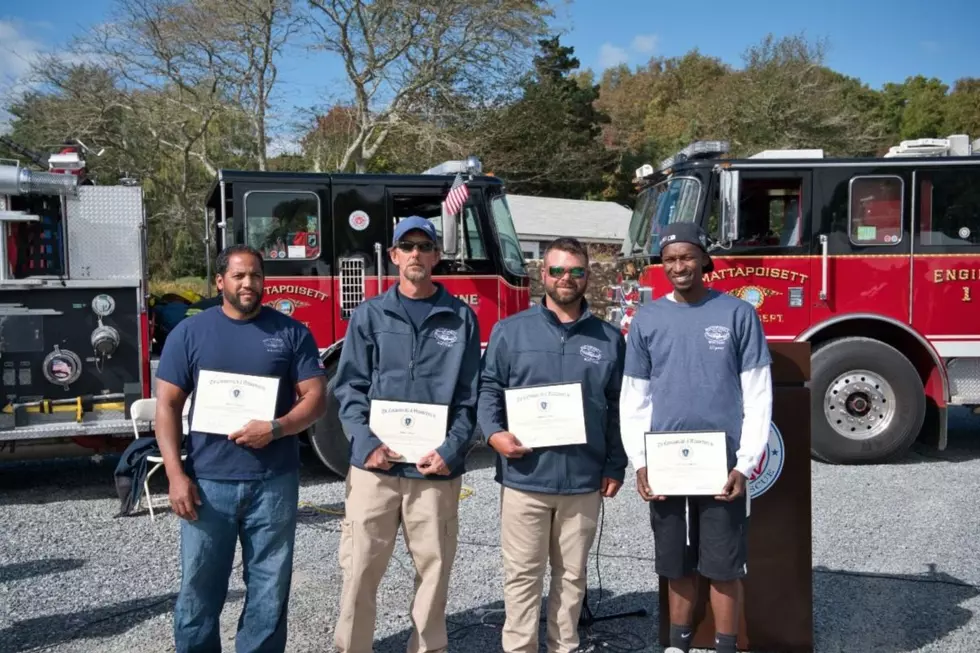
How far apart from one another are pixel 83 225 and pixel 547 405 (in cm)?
460

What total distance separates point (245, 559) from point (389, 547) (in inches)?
22.9

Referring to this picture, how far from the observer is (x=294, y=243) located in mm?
7227

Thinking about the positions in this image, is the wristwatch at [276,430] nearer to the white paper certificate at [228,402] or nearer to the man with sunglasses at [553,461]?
the white paper certificate at [228,402]

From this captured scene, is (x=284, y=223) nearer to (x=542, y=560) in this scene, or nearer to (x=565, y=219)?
(x=542, y=560)

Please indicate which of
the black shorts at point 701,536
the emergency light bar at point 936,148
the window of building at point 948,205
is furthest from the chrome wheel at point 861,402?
the black shorts at point 701,536

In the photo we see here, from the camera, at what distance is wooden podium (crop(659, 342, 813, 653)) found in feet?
13.0

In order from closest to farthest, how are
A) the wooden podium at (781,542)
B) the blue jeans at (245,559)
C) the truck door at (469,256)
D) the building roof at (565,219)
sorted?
the blue jeans at (245,559) < the wooden podium at (781,542) < the truck door at (469,256) < the building roof at (565,219)

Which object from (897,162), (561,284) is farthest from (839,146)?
(561,284)

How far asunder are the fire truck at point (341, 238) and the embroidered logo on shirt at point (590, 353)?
3.71 meters

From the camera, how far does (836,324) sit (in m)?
7.82

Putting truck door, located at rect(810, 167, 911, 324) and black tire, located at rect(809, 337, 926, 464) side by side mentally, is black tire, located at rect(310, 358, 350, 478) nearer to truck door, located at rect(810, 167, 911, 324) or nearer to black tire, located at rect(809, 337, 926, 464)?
black tire, located at rect(809, 337, 926, 464)

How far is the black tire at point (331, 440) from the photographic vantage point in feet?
23.0

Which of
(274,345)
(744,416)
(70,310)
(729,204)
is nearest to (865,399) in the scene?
(729,204)

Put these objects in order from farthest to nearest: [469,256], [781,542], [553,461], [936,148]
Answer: [936,148] < [469,256] < [781,542] < [553,461]
